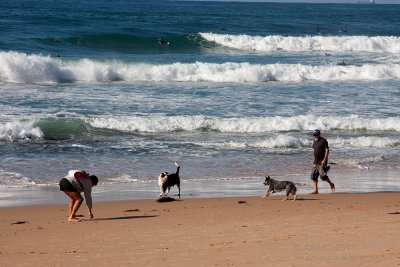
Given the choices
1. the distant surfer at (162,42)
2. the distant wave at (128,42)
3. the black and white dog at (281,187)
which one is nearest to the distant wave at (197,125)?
the black and white dog at (281,187)

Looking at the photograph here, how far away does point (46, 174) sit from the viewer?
1648 centimetres

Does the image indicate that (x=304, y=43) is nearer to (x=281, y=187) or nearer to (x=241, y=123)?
(x=241, y=123)

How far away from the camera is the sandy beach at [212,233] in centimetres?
930

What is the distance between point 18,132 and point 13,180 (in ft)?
17.4

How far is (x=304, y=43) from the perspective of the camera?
54.4 m

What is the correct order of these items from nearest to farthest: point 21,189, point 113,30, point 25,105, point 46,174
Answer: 1. point 21,189
2. point 46,174
3. point 25,105
4. point 113,30

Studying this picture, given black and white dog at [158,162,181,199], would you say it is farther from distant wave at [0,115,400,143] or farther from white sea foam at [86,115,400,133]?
white sea foam at [86,115,400,133]

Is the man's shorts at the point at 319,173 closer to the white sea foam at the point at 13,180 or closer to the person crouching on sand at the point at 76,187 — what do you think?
the person crouching on sand at the point at 76,187

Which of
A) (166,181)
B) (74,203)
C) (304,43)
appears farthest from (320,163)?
(304,43)

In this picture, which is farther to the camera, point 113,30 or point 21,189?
point 113,30

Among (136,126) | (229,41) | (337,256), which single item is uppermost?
(229,41)

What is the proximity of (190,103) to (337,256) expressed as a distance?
59.4 feet

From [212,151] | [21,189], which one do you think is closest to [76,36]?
[212,151]

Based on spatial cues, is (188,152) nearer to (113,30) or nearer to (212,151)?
(212,151)
